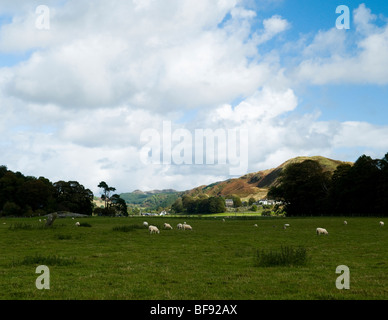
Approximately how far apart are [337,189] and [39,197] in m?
111

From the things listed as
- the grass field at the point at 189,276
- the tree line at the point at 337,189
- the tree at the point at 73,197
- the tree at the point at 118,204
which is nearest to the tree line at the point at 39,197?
the tree at the point at 73,197

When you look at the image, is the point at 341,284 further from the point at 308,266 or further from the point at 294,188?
the point at 294,188

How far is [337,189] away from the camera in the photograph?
11138 centimetres

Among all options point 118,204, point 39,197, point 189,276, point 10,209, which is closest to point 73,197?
point 39,197

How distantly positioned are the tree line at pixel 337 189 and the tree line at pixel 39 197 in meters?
78.7

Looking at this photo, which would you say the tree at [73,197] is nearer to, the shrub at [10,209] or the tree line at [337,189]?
the shrub at [10,209]

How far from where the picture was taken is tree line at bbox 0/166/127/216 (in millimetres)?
125688

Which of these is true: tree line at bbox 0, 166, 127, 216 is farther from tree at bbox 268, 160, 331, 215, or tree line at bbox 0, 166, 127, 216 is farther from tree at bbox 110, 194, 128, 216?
tree at bbox 268, 160, 331, 215

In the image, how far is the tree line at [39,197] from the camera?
126 meters

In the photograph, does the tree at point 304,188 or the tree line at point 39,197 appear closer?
the tree at point 304,188

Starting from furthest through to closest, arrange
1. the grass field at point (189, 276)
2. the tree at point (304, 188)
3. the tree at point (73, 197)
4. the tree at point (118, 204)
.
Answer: the tree at point (118, 204) < the tree at point (73, 197) < the tree at point (304, 188) < the grass field at point (189, 276)

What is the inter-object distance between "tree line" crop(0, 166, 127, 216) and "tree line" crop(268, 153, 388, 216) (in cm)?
7868

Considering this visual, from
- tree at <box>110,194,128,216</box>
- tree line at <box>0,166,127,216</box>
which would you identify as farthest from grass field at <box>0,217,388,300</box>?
tree at <box>110,194,128,216</box>

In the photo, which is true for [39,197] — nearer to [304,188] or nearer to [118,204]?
[118,204]
